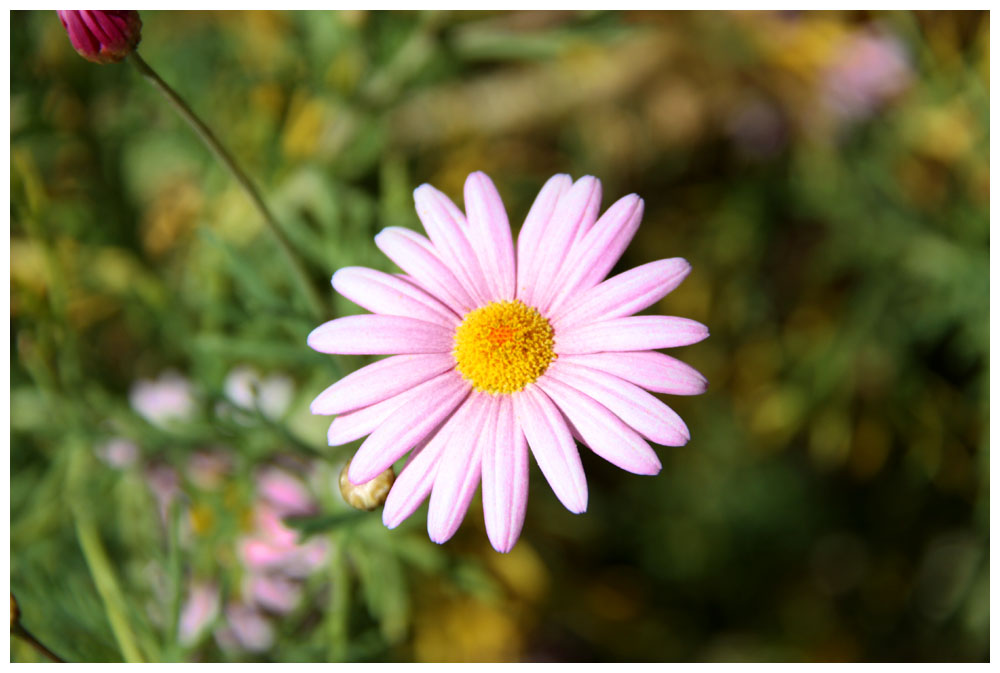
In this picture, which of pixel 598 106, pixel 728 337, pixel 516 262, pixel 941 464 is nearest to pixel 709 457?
pixel 728 337

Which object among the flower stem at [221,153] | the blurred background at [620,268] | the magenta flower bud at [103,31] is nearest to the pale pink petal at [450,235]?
the flower stem at [221,153]

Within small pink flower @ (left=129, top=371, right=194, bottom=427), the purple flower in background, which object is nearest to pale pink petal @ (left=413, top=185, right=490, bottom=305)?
small pink flower @ (left=129, top=371, right=194, bottom=427)

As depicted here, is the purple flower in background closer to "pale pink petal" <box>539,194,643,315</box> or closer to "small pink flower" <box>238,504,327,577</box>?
"pale pink petal" <box>539,194,643,315</box>

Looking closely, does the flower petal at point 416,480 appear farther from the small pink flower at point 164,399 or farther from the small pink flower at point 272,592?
the small pink flower at point 164,399

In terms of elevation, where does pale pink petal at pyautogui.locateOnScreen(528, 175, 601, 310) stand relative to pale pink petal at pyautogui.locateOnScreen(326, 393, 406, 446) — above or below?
above

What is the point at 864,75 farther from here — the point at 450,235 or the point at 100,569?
the point at 100,569

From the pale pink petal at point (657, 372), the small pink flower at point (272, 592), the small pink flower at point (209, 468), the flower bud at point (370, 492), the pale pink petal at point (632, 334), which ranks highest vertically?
the pale pink petal at point (632, 334)

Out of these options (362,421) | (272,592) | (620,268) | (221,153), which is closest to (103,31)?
(221,153)
